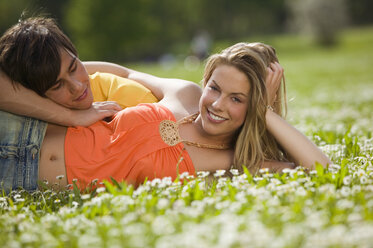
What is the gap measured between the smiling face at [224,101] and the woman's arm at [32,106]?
1.26 meters

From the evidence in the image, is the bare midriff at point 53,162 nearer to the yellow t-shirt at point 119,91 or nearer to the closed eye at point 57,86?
the closed eye at point 57,86

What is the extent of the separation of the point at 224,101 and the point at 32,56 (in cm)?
188

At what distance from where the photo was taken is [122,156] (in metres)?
3.95

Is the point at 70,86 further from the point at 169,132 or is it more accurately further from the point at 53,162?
the point at 169,132

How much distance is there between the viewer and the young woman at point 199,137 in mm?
3918

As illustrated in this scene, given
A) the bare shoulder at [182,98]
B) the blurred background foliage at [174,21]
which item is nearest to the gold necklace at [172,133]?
the bare shoulder at [182,98]

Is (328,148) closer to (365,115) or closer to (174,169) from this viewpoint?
(174,169)

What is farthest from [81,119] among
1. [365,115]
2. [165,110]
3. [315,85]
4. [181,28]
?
[181,28]

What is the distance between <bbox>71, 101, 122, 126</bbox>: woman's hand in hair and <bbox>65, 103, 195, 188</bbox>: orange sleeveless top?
66 mm

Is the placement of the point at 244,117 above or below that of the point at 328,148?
above

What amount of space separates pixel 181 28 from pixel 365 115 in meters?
53.9

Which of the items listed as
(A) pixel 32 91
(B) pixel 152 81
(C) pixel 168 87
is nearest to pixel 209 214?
(A) pixel 32 91

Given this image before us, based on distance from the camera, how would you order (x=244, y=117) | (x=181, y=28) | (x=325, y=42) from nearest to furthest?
(x=244, y=117) < (x=325, y=42) < (x=181, y=28)

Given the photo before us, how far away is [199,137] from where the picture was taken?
14.4 ft
